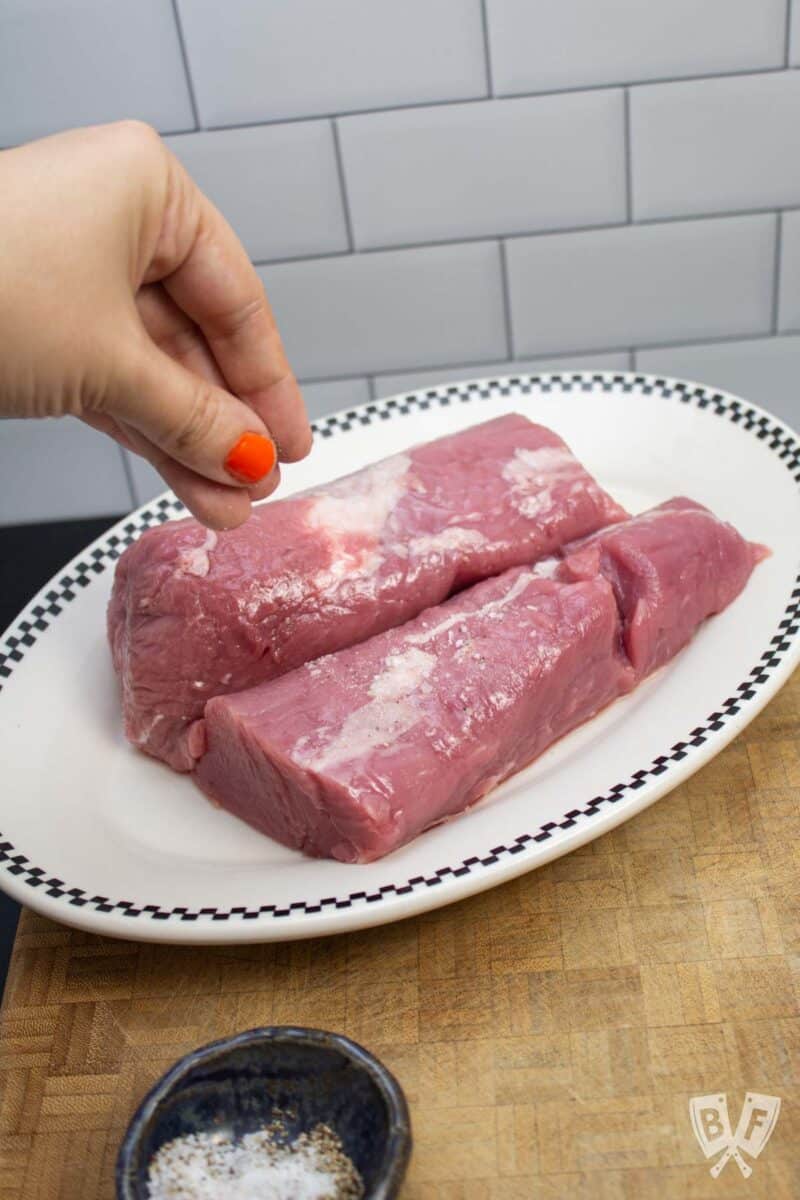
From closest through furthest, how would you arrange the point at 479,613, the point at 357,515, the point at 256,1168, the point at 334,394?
1. the point at 256,1168
2. the point at 479,613
3. the point at 357,515
4. the point at 334,394

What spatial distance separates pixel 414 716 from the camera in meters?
1.14

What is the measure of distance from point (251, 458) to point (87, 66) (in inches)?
34.9

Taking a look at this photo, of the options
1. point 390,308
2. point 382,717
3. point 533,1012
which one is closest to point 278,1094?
point 533,1012

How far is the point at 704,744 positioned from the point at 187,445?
50 cm

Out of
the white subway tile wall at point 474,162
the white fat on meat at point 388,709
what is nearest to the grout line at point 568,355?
the white subway tile wall at point 474,162

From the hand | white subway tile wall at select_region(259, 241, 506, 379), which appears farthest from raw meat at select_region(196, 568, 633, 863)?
white subway tile wall at select_region(259, 241, 506, 379)

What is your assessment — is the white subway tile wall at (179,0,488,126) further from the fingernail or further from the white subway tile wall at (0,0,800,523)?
the fingernail

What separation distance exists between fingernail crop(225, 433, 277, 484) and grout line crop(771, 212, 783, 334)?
1031 millimetres

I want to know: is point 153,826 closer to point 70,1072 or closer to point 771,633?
point 70,1072

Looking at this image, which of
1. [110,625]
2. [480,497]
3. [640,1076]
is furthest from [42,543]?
[640,1076]

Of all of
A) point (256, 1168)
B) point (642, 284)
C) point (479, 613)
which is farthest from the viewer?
point (642, 284)

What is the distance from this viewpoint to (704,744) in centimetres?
112

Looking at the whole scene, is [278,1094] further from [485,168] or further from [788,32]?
[788,32]

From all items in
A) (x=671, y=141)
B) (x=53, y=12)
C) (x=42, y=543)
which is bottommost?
(x=42, y=543)
